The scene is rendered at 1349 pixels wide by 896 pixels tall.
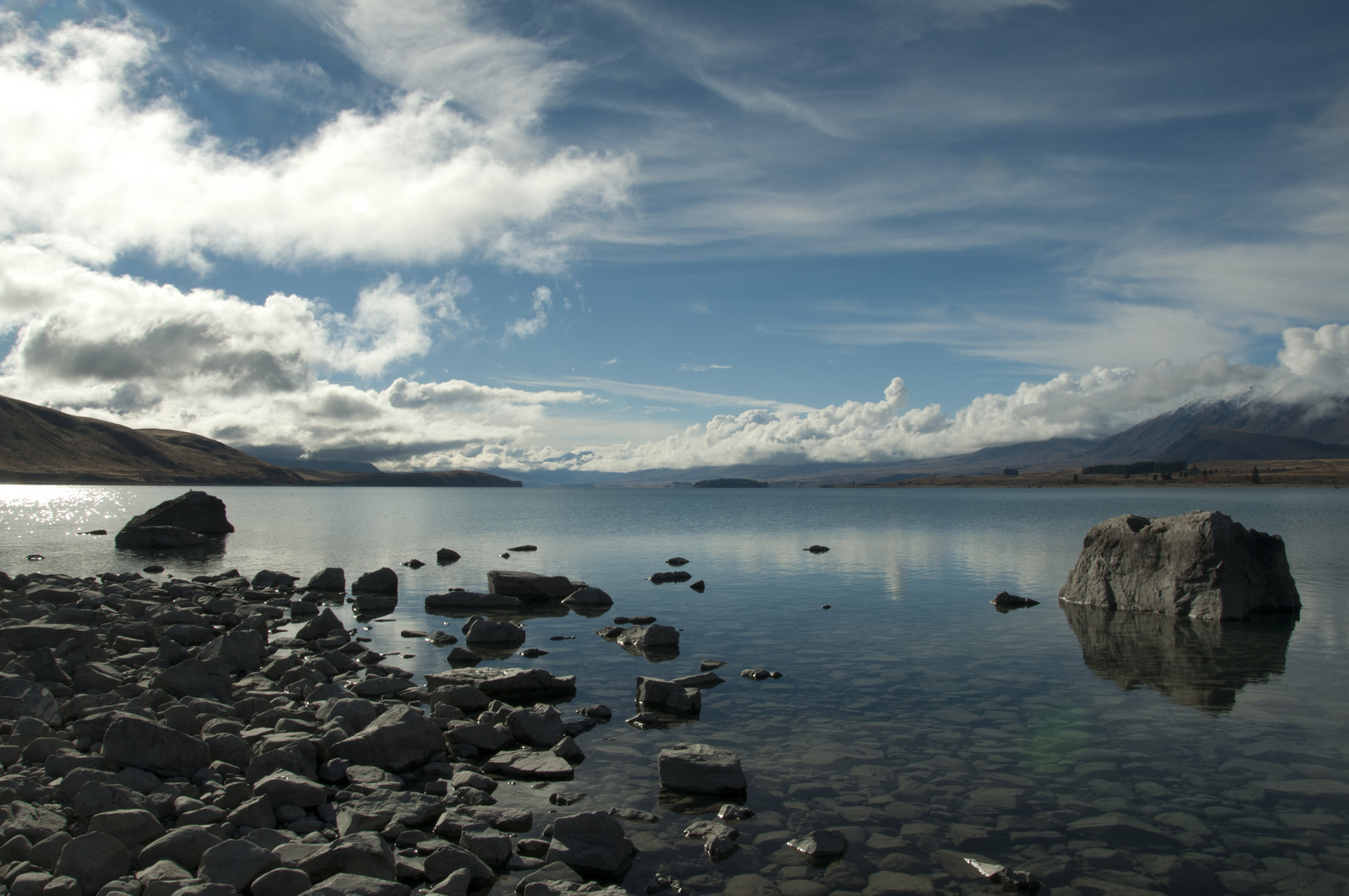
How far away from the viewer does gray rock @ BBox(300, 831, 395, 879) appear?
1003 centimetres

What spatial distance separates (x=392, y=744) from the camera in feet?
47.8

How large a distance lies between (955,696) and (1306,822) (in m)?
7.87

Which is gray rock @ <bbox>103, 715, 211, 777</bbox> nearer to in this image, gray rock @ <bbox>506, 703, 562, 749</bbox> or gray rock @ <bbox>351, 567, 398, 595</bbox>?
gray rock @ <bbox>506, 703, 562, 749</bbox>

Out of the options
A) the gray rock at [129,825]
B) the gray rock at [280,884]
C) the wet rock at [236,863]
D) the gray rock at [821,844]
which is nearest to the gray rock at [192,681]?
Answer: the gray rock at [129,825]

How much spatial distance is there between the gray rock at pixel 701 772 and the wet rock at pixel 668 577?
29.1m

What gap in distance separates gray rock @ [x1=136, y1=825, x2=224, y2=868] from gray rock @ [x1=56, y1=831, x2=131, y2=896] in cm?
27

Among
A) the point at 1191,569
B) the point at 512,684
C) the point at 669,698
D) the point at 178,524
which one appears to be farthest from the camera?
the point at 178,524

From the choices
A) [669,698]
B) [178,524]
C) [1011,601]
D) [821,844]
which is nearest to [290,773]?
[669,698]

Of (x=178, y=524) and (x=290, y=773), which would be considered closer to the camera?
(x=290, y=773)

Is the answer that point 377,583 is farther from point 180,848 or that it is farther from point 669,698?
point 180,848

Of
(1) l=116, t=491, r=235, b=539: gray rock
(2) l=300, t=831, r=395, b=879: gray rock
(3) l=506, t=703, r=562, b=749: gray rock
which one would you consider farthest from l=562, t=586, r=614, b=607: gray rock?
(1) l=116, t=491, r=235, b=539: gray rock

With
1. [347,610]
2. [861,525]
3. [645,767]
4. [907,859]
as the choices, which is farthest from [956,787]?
[861,525]

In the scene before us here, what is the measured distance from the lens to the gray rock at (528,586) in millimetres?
38094

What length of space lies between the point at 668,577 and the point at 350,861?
34370 mm
